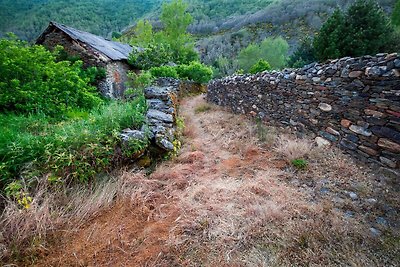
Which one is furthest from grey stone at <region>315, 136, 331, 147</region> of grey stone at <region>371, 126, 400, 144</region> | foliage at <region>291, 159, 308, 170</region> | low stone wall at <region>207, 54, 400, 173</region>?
grey stone at <region>371, 126, 400, 144</region>

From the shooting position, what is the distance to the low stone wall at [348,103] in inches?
111

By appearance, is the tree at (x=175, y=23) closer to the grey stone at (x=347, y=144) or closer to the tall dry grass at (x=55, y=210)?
the grey stone at (x=347, y=144)

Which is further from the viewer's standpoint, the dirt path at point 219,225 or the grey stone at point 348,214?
the grey stone at point 348,214

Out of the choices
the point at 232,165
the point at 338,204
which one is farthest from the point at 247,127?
the point at 338,204

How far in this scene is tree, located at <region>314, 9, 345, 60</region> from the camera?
38.1 ft

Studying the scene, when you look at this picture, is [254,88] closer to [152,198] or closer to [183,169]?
[183,169]

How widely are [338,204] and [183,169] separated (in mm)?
2209

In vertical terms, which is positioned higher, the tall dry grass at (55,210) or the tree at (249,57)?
the tall dry grass at (55,210)

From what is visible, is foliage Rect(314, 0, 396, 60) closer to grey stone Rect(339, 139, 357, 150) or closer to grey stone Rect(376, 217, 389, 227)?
grey stone Rect(339, 139, 357, 150)

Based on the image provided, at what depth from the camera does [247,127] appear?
5543mm

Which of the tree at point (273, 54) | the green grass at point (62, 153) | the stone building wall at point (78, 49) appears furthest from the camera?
the tree at point (273, 54)

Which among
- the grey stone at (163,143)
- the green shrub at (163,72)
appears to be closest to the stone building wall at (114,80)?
the green shrub at (163,72)

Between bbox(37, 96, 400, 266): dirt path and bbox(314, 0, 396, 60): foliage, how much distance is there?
37.1 feet

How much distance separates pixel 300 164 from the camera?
11.0 ft
